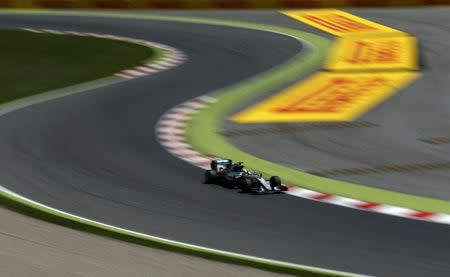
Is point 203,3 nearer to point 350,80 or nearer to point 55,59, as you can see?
point 55,59

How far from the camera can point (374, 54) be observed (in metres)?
26.0

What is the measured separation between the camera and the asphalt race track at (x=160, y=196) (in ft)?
36.0

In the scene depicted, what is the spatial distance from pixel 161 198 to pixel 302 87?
395 inches

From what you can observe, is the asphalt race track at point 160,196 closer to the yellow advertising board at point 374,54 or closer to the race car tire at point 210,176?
the race car tire at point 210,176

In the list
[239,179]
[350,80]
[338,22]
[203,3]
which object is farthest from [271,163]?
[203,3]

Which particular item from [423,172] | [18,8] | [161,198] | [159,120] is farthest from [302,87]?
[18,8]

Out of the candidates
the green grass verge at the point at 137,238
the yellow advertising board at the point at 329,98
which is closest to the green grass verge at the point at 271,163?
the yellow advertising board at the point at 329,98

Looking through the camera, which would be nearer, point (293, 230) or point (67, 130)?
point (293, 230)

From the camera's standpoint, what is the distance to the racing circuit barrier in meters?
35.1

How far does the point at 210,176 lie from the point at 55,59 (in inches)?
557

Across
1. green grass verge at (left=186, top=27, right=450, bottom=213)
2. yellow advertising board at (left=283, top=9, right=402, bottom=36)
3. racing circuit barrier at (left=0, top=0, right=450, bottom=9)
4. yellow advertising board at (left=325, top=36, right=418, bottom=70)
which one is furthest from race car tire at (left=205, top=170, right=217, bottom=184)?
racing circuit barrier at (left=0, top=0, right=450, bottom=9)

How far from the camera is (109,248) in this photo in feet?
35.1

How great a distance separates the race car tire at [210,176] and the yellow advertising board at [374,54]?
1098 cm

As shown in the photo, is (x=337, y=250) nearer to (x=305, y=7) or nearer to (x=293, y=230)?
(x=293, y=230)
